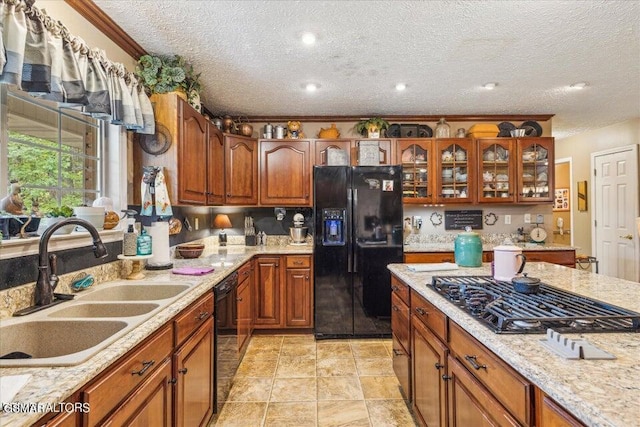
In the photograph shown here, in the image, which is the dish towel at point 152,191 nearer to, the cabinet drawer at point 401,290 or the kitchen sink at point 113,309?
the kitchen sink at point 113,309

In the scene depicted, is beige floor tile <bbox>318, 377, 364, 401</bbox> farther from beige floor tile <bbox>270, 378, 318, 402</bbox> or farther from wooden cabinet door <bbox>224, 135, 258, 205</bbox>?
wooden cabinet door <bbox>224, 135, 258, 205</bbox>

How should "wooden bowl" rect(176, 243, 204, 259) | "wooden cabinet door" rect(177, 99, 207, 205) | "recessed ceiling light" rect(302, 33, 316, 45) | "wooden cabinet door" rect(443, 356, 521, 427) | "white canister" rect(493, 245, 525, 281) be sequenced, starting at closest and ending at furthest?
"wooden cabinet door" rect(443, 356, 521, 427), "white canister" rect(493, 245, 525, 281), "recessed ceiling light" rect(302, 33, 316, 45), "wooden cabinet door" rect(177, 99, 207, 205), "wooden bowl" rect(176, 243, 204, 259)

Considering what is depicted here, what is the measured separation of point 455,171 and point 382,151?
90 cm

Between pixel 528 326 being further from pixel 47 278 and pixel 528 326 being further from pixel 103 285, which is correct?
pixel 103 285

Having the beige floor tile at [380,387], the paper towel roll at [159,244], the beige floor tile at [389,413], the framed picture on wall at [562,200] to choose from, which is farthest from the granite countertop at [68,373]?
the framed picture on wall at [562,200]

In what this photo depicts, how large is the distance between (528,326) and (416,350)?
2.97 feet

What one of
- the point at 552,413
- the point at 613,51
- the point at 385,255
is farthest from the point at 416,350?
the point at 613,51

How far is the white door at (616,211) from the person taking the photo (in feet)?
14.8

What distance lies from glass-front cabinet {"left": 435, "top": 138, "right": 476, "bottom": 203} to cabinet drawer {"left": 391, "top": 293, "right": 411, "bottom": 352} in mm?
2036

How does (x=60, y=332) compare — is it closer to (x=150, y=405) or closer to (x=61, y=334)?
(x=61, y=334)

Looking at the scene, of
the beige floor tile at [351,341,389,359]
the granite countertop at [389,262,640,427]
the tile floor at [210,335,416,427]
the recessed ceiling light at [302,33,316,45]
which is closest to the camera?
the granite countertop at [389,262,640,427]

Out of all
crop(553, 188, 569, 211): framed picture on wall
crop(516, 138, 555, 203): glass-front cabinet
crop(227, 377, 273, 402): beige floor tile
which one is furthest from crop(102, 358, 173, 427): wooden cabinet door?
crop(553, 188, 569, 211): framed picture on wall

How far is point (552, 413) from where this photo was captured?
0.79 m

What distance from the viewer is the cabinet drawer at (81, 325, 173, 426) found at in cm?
91
